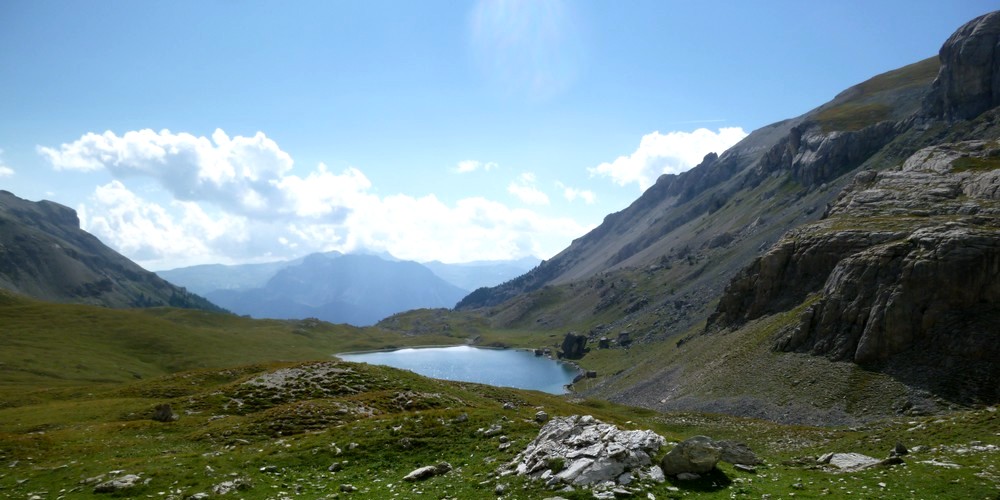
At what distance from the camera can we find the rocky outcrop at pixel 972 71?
561ft

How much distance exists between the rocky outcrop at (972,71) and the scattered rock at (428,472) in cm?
21950

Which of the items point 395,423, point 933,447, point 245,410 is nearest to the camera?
point 933,447

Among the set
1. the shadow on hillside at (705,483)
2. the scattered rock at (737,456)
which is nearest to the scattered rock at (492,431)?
the shadow on hillside at (705,483)

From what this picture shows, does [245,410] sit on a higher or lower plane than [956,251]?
lower

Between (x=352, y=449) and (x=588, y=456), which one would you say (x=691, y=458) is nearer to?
(x=588, y=456)

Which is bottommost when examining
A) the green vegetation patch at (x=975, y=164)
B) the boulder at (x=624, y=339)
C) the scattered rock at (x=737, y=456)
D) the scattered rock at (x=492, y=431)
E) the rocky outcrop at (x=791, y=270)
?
the boulder at (x=624, y=339)

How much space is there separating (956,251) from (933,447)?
48.9 meters

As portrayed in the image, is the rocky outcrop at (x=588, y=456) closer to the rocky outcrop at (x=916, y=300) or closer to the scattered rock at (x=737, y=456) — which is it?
the scattered rock at (x=737, y=456)

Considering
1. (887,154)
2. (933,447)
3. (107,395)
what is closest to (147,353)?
(107,395)

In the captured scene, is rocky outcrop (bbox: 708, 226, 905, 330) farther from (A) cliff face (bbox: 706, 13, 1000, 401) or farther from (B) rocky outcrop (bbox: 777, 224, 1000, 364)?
(B) rocky outcrop (bbox: 777, 224, 1000, 364)

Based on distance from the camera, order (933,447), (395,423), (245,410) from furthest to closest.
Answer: (245,410), (395,423), (933,447)

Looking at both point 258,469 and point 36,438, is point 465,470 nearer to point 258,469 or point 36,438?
point 258,469

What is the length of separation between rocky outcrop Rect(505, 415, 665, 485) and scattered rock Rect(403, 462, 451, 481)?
10.6ft

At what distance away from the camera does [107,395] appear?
59625mm
